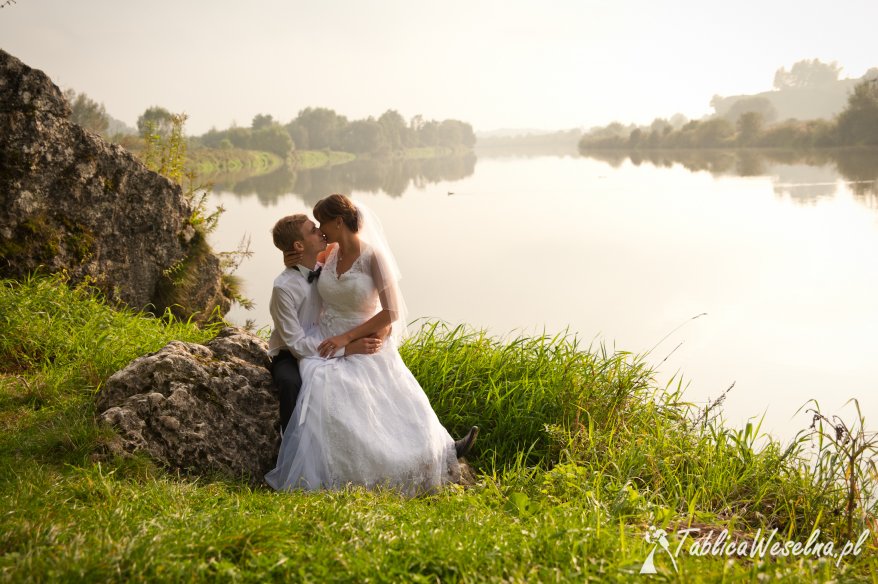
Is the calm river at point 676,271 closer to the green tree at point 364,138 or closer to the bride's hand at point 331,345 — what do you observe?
the bride's hand at point 331,345

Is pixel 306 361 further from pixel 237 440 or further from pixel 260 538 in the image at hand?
pixel 260 538

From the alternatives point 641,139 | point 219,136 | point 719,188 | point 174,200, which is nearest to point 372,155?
point 219,136

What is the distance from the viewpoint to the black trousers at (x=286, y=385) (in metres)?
4.25

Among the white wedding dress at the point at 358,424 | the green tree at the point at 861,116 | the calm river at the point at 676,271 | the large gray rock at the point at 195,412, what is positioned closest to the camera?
the large gray rock at the point at 195,412

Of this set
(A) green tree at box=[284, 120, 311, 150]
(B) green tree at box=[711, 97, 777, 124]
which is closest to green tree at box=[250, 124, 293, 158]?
(A) green tree at box=[284, 120, 311, 150]

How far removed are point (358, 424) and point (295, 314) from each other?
35.9 inches

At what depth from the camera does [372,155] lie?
181 feet

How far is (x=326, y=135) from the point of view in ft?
169

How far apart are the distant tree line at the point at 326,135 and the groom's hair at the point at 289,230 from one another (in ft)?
122

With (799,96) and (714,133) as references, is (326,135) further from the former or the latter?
(799,96)

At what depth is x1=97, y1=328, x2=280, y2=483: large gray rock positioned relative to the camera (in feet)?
12.1

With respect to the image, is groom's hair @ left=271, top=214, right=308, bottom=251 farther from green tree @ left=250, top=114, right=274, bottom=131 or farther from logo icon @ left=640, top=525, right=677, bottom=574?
green tree @ left=250, top=114, right=274, bottom=131

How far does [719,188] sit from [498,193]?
7618mm

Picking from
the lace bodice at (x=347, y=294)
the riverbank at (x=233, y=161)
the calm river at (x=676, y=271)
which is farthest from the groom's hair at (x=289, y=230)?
the riverbank at (x=233, y=161)
